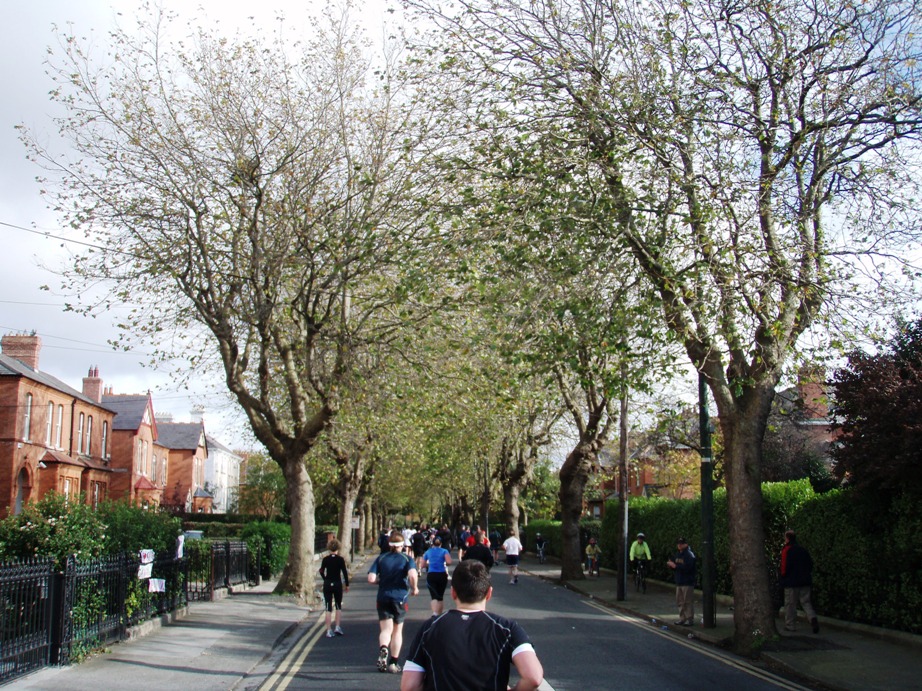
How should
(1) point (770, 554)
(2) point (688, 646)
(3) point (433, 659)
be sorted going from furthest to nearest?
1. (1) point (770, 554)
2. (2) point (688, 646)
3. (3) point (433, 659)

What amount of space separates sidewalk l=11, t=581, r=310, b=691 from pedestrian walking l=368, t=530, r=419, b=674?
1.81 m

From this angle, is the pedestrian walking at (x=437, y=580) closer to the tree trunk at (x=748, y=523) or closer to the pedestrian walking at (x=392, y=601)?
the pedestrian walking at (x=392, y=601)

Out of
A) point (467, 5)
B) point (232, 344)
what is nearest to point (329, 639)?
point (232, 344)

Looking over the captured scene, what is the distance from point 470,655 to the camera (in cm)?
444

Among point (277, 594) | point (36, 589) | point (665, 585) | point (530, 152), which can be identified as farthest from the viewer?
point (665, 585)

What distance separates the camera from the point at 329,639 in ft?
49.3

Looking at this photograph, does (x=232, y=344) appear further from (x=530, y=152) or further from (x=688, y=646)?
(x=688, y=646)

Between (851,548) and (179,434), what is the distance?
6429 cm

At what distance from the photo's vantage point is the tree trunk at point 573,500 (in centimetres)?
2827

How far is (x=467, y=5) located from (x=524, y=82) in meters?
1.33

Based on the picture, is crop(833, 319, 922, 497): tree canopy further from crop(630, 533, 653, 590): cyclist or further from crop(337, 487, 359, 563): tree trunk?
crop(337, 487, 359, 563): tree trunk

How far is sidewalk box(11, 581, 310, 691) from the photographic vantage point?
10375mm

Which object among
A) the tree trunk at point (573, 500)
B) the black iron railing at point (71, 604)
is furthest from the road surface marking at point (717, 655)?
the black iron railing at point (71, 604)

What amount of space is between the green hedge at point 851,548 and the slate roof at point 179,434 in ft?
186
